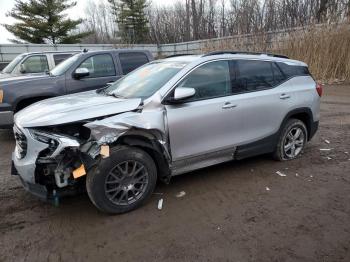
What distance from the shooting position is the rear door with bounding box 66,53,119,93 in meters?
7.46

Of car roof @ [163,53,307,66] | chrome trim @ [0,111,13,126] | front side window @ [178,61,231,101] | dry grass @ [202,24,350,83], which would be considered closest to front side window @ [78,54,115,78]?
chrome trim @ [0,111,13,126]

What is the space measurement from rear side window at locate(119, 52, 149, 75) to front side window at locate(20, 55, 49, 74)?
2.63 meters

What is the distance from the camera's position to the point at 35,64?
9.41 m

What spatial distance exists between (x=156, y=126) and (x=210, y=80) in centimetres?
111

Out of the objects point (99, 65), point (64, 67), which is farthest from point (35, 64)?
point (99, 65)

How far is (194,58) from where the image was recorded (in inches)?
181

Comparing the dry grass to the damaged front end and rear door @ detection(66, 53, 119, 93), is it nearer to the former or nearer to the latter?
Result: rear door @ detection(66, 53, 119, 93)

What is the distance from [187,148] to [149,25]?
37546mm

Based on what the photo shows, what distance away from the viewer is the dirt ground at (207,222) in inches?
126

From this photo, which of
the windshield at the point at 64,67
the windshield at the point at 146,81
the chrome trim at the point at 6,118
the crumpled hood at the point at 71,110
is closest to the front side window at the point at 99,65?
the windshield at the point at 64,67

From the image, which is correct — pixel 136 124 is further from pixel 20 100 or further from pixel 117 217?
pixel 20 100

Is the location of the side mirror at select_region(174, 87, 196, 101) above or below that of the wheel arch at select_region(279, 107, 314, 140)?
above

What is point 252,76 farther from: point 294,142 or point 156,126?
Result: point 156,126

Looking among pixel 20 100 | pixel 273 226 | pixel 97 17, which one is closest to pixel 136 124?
pixel 273 226
